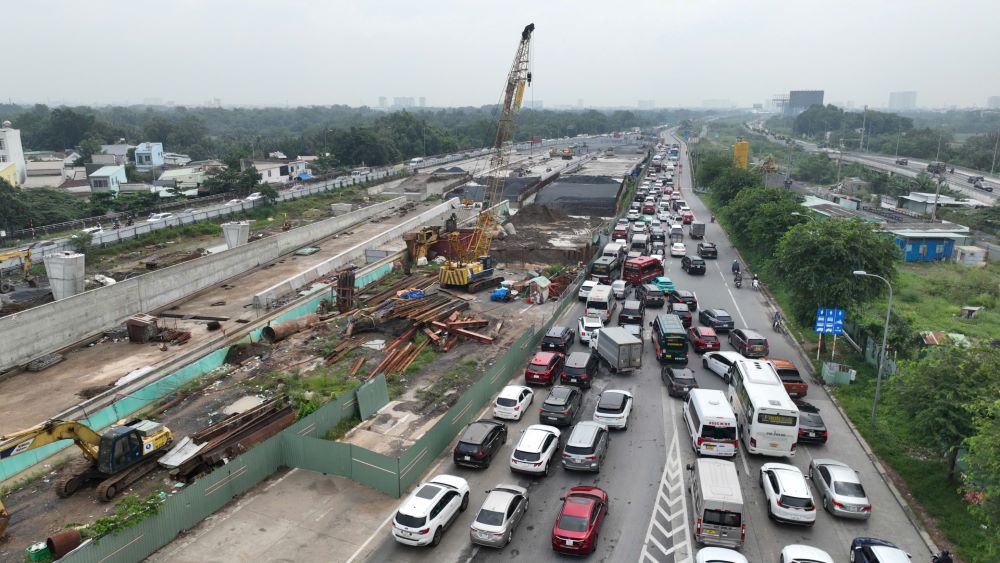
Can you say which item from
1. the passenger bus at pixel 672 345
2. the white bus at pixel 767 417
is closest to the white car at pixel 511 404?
the white bus at pixel 767 417

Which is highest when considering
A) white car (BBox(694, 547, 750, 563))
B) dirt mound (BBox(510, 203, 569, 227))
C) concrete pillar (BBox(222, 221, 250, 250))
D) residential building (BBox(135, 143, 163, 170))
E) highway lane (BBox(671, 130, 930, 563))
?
residential building (BBox(135, 143, 163, 170))

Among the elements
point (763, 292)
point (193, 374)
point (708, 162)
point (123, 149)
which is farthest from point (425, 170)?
point (193, 374)

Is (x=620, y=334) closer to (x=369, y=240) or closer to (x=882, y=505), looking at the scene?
(x=882, y=505)

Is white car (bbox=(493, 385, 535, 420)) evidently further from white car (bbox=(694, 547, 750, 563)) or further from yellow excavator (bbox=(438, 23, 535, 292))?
yellow excavator (bbox=(438, 23, 535, 292))

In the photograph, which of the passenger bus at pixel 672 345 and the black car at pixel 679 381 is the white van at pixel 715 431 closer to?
the black car at pixel 679 381

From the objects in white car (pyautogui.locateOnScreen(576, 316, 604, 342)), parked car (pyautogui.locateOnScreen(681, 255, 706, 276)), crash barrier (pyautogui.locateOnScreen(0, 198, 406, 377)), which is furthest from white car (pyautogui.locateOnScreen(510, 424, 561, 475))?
parked car (pyautogui.locateOnScreen(681, 255, 706, 276))

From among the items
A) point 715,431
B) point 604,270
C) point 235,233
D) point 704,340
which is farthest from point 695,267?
point 235,233
